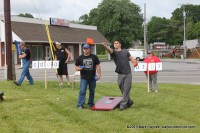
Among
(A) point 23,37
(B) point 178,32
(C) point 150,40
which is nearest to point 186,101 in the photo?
(A) point 23,37

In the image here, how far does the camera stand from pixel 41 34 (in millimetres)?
50750

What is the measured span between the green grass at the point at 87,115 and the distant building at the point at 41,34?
33.7 metres

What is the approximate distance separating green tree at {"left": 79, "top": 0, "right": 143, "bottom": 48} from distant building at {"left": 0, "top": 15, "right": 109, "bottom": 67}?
673 inches

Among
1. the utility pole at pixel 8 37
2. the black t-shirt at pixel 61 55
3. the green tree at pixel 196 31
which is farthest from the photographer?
the green tree at pixel 196 31

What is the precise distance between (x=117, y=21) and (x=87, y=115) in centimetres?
7162

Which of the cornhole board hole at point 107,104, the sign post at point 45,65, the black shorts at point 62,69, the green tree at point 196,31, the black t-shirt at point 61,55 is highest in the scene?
the green tree at point 196,31

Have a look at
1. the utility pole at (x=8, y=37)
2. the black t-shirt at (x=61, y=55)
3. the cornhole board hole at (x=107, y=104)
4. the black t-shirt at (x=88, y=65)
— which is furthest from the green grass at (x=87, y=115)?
the utility pole at (x=8, y=37)

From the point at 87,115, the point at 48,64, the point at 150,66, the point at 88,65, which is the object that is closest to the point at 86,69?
the point at 88,65

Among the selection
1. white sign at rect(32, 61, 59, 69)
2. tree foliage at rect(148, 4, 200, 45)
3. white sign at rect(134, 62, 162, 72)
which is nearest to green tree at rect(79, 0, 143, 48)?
tree foliage at rect(148, 4, 200, 45)

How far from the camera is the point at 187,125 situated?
8508 mm

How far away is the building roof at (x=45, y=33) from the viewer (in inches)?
1868

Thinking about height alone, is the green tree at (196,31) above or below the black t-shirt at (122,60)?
above

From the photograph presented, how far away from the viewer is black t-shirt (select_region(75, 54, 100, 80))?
10.8m

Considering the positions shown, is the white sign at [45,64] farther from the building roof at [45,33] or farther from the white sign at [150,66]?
the building roof at [45,33]
